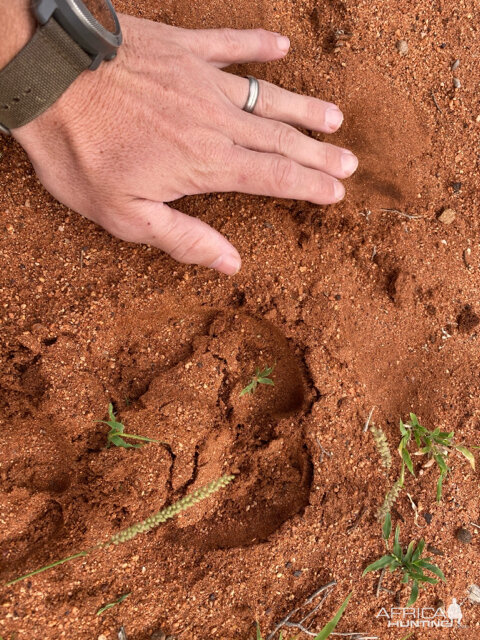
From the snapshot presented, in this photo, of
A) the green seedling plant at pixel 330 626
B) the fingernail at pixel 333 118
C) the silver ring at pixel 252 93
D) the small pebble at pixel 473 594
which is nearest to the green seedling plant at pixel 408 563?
the green seedling plant at pixel 330 626

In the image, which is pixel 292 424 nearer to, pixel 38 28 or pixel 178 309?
pixel 178 309

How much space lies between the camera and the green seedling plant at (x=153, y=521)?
1.73m

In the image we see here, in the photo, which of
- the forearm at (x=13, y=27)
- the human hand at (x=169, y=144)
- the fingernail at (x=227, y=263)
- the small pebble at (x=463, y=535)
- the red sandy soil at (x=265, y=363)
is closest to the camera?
the forearm at (x=13, y=27)

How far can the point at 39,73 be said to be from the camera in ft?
4.69

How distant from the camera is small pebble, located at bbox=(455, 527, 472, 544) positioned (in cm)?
204

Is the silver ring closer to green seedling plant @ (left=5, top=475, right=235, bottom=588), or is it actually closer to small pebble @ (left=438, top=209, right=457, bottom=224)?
small pebble @ (left=438, top=209, right=457, bottom=224)

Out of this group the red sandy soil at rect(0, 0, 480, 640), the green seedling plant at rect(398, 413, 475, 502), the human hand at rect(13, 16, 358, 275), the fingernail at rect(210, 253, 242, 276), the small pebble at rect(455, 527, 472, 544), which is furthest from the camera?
the small pebble at rect(455, 527, 472, 544)

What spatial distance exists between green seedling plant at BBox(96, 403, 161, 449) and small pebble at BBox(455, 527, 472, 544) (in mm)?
1301

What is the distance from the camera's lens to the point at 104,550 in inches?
70.2

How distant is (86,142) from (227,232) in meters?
0.60

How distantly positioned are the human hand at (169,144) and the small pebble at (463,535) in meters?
1.45

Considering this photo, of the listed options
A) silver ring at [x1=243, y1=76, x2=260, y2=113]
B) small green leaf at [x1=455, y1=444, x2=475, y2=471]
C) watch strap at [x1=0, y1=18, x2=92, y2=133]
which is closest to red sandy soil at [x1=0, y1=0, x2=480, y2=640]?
small green leaf at [x1=455, y1=444, x2=475, y2=471]

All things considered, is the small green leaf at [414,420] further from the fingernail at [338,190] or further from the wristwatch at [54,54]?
the wristwatch at [54,54]

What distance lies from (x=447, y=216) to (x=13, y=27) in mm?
1710
